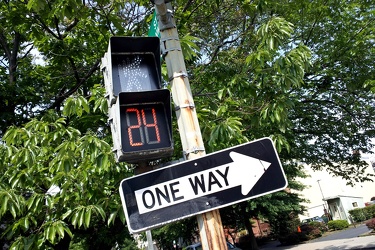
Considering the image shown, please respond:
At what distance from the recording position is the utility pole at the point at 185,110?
89.0 inches

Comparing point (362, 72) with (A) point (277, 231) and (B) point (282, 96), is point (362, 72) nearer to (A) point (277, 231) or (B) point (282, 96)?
(B) point (282, 96)

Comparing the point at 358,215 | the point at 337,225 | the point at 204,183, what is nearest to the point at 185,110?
→ the point at 204,183

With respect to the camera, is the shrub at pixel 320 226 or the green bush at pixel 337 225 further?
the green bush at pixel 337 225

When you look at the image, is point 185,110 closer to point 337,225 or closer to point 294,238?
point 294,238

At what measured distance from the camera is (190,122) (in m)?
2.56

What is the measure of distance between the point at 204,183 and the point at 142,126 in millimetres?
605

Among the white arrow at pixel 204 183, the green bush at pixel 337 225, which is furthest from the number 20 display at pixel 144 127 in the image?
the green bush at pixel 337 225

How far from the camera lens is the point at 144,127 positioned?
8.03ft

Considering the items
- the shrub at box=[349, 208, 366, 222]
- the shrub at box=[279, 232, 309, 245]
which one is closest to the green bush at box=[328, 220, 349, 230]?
the shrub at box=[349, 208, 366, 222]

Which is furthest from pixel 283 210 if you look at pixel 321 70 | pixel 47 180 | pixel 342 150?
pixel 47 180

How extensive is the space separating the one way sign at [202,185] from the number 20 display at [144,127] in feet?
0.71

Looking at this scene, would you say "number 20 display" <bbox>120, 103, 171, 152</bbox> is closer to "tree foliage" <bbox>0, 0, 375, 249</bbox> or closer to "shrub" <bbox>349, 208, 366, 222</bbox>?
"tree foliage" <bbox>0, 0, 375, 249</bbox>

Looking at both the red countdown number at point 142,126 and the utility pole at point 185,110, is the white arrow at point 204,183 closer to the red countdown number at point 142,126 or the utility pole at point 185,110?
the utility pole at point 185,110

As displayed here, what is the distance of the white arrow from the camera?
87.6 inches
